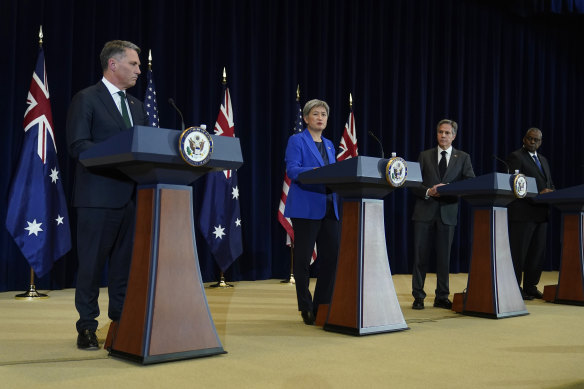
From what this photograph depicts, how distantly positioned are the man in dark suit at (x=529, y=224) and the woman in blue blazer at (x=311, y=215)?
7.40ft

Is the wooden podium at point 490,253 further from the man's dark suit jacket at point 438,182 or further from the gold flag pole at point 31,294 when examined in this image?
the gold flag pole at point 31,294

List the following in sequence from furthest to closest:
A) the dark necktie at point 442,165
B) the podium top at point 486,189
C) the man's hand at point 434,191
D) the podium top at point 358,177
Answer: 1. the dark necktie at point 442,165
2. the man's hand at point 434,191
3. the podium top at point 486,189
4. the podium top at point 358,177

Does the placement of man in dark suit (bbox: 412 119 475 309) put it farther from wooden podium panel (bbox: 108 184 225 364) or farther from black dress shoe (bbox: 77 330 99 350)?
black dress shoe (bbox: 77 330 99 350)

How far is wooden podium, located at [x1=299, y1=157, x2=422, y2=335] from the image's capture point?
10.4ft

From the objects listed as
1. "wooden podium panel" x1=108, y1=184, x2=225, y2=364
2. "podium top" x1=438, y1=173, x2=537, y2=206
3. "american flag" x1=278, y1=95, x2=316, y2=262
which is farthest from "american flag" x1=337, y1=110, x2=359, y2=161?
"wooden podium panel" x1=108, y1=184, x2=225, y2=364

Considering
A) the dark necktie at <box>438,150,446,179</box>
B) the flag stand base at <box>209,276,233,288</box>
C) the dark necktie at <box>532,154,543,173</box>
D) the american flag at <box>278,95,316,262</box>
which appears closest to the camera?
the dark necktie at <box>438,150,446,179</box>

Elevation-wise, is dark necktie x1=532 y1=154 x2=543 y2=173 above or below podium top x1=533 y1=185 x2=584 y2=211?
above

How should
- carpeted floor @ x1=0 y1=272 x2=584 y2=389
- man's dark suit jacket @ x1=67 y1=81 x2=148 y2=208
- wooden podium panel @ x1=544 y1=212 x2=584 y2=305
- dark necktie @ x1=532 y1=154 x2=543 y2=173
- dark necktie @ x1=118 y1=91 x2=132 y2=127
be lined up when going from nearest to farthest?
carpeted floor @ x1=0 y1=272 x2=584 y2=389 < man's dark suit jacket @ x1=67 y1=81 x2=148 y2=208 < dark necktie @ x1=118 y1=91 x2=132 y2=127 < wooden podium panel @ x1=544 y1=212 x2=584 y2=305 < dark necktie @ x1=532 y1=154 x2=543 y2=173

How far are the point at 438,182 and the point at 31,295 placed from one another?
330 centimetres

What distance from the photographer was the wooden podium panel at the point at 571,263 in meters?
4.88

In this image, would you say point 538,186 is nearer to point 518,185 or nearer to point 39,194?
point 518,185

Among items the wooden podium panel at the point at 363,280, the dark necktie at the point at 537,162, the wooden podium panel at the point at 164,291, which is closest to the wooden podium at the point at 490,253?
the wooden podium panel at the point at 363,280

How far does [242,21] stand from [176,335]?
4.77 meters

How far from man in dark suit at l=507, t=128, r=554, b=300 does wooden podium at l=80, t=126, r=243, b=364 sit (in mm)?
3426
